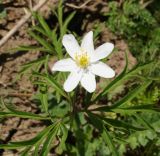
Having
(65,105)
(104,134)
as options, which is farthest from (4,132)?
(104,134)

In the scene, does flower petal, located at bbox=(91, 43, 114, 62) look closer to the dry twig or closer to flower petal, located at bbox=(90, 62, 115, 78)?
flower petal, located at bbox=(90, 62, 115, 78)

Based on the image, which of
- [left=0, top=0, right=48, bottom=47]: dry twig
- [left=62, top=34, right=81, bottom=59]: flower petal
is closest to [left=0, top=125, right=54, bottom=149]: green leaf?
[left=62, top=34, right=81, bottom=59]: flower petal

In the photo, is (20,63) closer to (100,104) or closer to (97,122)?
(100,104)

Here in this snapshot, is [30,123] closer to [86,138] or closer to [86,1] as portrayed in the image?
[86,138]

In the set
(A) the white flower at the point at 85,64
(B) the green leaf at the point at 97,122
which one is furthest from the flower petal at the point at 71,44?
(B) the green leaf at the point at 97,122

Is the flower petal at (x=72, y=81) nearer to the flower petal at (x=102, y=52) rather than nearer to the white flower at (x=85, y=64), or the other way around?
the white flower at (x=85, y=64)
